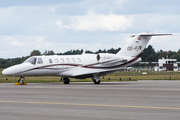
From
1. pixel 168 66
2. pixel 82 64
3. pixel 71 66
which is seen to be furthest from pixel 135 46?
pixel 168 66

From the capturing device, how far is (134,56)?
35438 millimetres

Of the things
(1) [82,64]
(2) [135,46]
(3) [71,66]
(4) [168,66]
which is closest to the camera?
(3) [71,66]

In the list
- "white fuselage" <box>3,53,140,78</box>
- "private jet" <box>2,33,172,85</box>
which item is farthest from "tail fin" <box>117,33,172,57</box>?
"white fuselage" <box>3,53,140,78</box>

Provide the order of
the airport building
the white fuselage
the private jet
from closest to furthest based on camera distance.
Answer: the white fuselage < the private jet < the airport building

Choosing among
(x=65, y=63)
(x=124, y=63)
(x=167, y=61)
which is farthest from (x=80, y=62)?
(x=167, y=61)

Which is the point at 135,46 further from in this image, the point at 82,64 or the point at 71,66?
the point at 71,66

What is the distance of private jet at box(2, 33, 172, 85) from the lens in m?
32.2

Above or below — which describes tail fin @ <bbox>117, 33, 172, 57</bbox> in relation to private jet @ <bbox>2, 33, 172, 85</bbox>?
above

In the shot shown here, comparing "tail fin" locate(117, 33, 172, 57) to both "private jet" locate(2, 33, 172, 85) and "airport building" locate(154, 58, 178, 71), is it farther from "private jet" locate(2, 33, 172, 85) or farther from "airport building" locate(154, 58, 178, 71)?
"airport building" locate(154, 58, 178, 71)

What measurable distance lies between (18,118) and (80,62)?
24.0 meters

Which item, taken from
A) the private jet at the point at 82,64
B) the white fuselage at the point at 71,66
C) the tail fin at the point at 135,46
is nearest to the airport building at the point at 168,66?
the tail fin at the point at 135,46

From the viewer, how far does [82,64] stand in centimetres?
3425

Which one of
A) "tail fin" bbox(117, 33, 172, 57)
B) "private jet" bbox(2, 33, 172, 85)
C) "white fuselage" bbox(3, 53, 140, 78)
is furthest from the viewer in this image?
"tail fin" bbox(117, 33, 172, 57)

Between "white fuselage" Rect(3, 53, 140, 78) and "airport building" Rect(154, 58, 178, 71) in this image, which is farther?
"airport building" Rect(154, 58, 178, 71)
